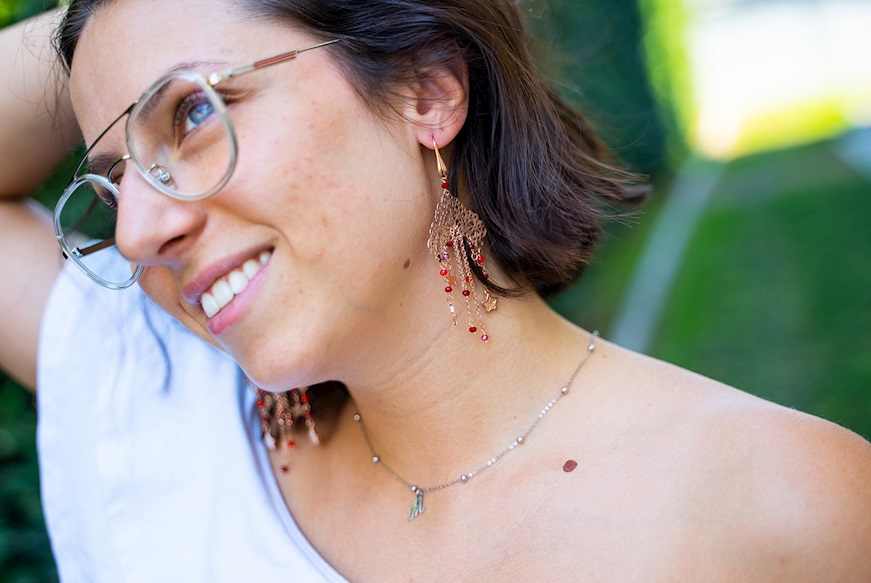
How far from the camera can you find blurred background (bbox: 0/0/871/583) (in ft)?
9.22

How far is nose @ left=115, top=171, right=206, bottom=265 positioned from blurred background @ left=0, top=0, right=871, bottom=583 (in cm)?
116

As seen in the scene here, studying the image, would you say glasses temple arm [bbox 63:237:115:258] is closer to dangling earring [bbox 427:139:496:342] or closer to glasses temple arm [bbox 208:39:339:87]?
glasses temple arm [bbox 208:39:339:87]

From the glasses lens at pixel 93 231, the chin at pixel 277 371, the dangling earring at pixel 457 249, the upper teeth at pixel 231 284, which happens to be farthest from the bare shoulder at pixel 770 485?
the glasses lens at pixel 93 231

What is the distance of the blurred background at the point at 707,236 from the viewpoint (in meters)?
2.81

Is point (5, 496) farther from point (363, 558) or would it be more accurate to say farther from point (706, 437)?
point (706, 437)

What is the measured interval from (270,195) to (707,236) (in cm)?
746

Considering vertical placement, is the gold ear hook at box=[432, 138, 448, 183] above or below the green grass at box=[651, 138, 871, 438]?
above

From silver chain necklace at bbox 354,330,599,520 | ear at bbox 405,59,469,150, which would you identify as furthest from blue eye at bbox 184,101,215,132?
silver chain necklace at bbox 354,330,599,520

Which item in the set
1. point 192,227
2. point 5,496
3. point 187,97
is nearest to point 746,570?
point 192,227

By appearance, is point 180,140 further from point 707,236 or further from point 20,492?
point 707,236

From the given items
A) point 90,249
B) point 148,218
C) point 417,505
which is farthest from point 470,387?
point 90,249

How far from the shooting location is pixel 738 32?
70.5 feet

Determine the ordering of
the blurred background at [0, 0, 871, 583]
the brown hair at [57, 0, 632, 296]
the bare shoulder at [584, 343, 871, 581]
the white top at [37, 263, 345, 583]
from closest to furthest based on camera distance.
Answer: the bare shoulder at [584, 343, 871, 581], the brown hair at [57, 0, 632, 296], the white top at [37, 263, 345, 583], the blurred background at [0, 0, 871, 583]

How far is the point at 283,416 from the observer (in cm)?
238
